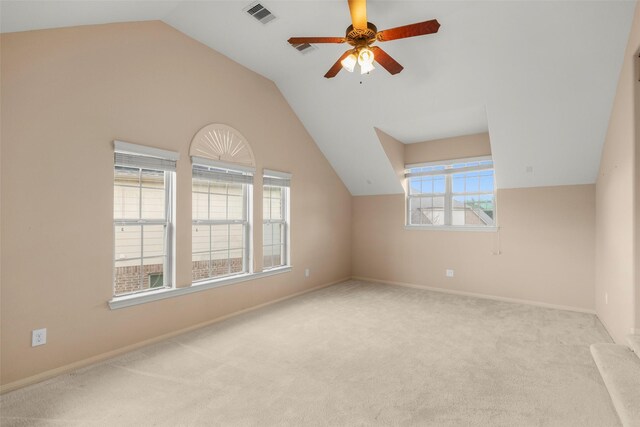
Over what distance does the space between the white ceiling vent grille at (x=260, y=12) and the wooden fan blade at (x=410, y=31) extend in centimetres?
123

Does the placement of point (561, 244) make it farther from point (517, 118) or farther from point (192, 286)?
point (192, 286)

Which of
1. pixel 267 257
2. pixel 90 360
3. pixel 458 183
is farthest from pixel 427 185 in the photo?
pixel 90 360

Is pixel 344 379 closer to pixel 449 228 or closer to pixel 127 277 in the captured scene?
pixel 127 277

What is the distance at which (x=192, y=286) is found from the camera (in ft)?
11.2

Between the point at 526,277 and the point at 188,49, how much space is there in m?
5.35

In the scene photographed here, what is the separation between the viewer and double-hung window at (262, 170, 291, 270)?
447 cm

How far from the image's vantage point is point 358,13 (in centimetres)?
224

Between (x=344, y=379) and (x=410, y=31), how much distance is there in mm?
2689

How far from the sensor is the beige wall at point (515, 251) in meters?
4.20

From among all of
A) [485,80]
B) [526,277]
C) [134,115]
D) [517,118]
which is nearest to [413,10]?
[485,80]

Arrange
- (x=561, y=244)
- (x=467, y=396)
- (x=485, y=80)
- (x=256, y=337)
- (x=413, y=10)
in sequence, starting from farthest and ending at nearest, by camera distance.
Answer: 1. (x=561, y=244)
2. (x=485, y=80)
3. (x=256, y=337)
4. (x=413, y=10)
5. (x=467, y=396)

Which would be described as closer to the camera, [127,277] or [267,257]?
[127,277]

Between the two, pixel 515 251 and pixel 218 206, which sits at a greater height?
pixel 218 206

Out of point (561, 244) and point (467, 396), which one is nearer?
point (467, 396)
